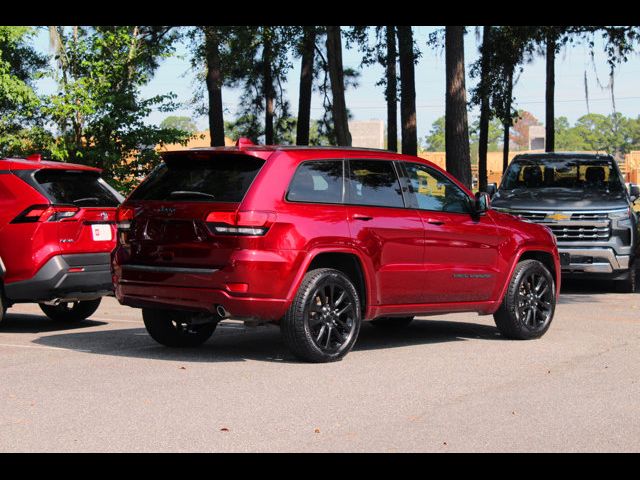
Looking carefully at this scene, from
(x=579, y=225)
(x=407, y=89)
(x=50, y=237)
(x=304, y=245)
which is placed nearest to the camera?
(x=304, y=245)

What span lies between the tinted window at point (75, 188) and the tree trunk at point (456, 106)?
11.6m

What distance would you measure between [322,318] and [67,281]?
3379mm

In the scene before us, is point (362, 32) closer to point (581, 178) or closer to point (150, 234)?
point (581, 178)

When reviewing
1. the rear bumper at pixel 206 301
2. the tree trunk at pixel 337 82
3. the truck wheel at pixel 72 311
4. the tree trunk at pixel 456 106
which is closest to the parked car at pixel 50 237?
the truck wheel at pixel 72 311

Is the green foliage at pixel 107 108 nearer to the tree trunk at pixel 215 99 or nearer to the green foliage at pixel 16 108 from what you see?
the green foliage at pixel 16 108

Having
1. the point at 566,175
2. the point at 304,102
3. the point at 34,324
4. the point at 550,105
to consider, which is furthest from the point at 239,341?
the point at 550,105

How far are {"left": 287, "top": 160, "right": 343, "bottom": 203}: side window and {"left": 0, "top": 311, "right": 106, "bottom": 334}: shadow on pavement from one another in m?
4.01

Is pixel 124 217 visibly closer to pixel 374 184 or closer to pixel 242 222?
pixel 242 222

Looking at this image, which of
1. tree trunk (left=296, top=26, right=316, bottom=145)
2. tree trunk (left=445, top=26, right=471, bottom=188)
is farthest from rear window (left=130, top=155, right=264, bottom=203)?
tree trunk (left=296, top=26, right=316, bottom=145)

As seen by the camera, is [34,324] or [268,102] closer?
[34,324]

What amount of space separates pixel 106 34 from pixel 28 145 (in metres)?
2.65

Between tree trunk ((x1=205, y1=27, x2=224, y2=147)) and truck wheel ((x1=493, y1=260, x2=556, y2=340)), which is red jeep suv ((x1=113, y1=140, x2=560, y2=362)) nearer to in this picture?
truck wheel ((x1=493, y1=260, x2=556, y2=340))

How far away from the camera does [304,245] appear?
30.2 ft
